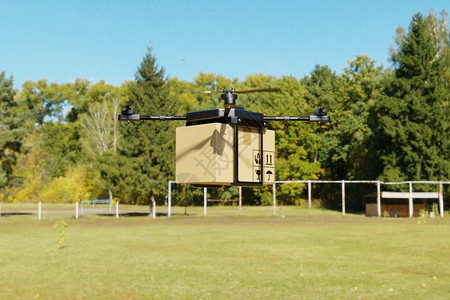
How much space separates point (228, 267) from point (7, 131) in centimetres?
3587

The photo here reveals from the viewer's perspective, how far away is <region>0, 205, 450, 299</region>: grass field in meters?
14.7

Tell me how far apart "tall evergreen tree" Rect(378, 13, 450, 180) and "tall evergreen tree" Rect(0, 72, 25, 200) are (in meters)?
35.5

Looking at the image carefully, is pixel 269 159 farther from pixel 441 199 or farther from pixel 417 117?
pixel 417 117

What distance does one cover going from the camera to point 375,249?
949 inches

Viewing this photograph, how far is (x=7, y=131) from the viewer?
4825 cm

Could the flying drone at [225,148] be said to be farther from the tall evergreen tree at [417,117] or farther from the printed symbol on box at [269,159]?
the tall evergreen tree at [417,117]

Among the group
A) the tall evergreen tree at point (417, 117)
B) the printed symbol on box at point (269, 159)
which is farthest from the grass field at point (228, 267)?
the tall evergreen tree at point (417, 117)

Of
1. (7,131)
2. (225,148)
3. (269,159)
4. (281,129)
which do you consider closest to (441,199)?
(281,129)

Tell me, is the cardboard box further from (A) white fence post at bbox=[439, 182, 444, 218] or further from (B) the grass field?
(A) white fence post at bbox=[439, 182, 444, 218]

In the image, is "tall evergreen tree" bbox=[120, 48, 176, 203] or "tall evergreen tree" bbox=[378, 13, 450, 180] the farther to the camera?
"tall evergreen tree" bbox=[378, 13, 450, 180]

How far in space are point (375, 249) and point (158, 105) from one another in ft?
61.3

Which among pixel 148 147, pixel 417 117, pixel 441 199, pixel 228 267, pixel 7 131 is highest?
pixel 417 117

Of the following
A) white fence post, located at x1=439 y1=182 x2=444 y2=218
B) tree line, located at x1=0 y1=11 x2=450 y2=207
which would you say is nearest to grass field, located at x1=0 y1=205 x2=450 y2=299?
tree line, located at x1=0 y1=11 x2=450 y2=207

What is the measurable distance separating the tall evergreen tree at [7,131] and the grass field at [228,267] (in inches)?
777
